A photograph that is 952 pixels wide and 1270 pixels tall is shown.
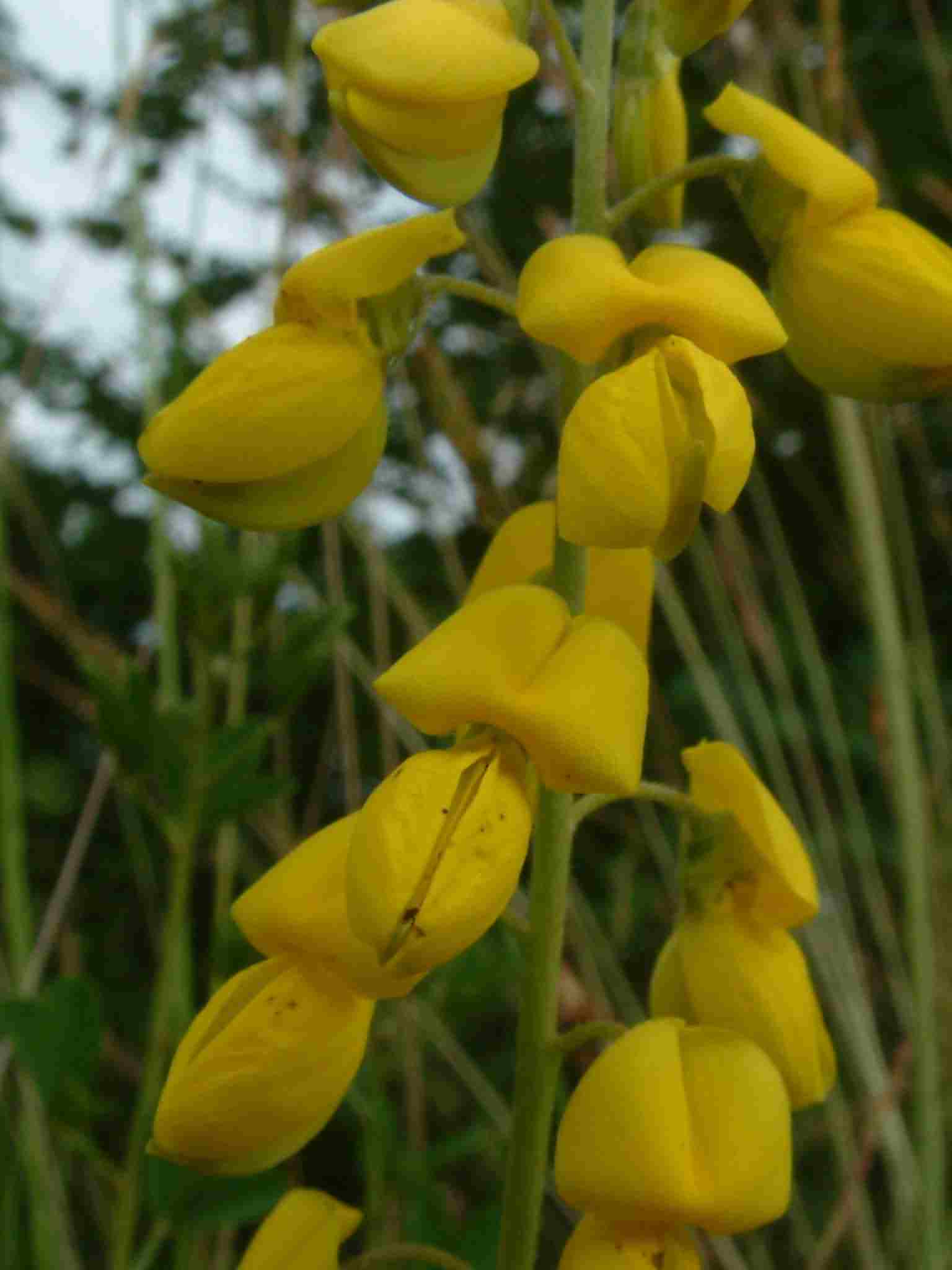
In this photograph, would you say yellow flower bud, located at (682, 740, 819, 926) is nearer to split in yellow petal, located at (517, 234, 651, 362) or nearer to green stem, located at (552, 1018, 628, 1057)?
green stem, located at (552, 1018, 628, 1057)

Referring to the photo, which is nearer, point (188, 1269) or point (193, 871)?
point (188, 1269)

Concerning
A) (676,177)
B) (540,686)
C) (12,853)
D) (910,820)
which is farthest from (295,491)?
(910,820)

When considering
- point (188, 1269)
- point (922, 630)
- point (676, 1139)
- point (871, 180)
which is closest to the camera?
point (676, 1139)

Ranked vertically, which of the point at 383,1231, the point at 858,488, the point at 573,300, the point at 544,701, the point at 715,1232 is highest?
the point at 573,300

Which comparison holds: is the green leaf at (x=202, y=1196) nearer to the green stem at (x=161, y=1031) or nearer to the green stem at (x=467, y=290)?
the green stem at (x=161, y=1031)

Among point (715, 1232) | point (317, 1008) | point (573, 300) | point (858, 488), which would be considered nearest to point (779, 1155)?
point (715, 1232)

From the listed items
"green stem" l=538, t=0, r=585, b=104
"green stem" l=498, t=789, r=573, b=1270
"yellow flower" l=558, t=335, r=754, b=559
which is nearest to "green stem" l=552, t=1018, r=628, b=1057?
"green stem" l=498, t=789, r=573, b=1270

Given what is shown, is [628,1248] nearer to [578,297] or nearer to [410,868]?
[410,868]

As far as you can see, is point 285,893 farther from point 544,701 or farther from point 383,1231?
point 383,1231
